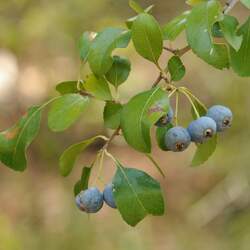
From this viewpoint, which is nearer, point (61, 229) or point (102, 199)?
point (102, 199)

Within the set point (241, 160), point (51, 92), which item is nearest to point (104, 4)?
point (51, 92)

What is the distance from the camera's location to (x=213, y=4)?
983mm

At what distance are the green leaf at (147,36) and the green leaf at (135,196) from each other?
206 millimetres

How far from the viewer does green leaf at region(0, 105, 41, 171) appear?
1.13 m

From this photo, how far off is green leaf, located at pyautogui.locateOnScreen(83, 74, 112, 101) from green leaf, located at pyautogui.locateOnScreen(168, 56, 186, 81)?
0.36 ft

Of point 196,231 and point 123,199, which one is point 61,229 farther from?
point 123,199

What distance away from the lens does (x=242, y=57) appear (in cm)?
100

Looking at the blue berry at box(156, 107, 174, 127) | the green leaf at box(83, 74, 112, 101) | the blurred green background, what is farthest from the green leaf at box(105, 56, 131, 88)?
the blurred green background

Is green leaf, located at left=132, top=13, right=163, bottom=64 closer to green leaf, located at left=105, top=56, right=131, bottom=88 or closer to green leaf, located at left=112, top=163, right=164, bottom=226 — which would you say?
green leaf, located at left=105, top=56, right=131, bottom=88

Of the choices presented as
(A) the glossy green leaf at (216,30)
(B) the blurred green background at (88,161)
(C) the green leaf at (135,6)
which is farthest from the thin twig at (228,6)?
(B) the blurred green background at (88,161)

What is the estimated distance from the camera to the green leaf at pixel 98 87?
1063 millimetres

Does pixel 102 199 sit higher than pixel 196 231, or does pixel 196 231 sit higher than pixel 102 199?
pixel 102 199

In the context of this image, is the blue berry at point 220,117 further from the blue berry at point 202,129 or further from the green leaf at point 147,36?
the green leaf at point 147,36

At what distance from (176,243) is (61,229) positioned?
680 millimetres
